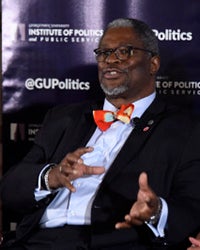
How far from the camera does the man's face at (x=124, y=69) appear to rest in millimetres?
3096

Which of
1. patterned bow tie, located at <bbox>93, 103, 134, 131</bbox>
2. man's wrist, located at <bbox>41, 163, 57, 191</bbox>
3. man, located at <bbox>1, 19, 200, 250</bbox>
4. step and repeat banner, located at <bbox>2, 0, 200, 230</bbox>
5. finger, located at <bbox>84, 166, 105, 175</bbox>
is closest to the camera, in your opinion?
finger, located at <bbox>84, 166, 105, 175</bbox>

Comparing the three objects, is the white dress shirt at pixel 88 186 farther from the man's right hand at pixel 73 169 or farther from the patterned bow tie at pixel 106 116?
the man's right hand at pixel 73 169

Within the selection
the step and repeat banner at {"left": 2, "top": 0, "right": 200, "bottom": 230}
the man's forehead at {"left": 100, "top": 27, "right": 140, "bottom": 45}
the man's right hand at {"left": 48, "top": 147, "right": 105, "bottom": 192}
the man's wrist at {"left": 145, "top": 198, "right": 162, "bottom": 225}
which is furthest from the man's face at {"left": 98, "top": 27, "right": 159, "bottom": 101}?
the man's wrist at {"left": 145, "top": 198, "right": 162, "bottom": 225}

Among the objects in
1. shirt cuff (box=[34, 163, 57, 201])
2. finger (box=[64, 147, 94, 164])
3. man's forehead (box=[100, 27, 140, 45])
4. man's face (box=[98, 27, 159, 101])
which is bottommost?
shirt cuff (box=[34, 163, 57, 201])

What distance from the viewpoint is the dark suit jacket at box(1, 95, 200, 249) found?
9.07 feet

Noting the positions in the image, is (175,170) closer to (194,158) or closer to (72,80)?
(194,158)

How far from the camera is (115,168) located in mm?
2898

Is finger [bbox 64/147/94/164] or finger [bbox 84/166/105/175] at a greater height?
finger [bbox 64/147/94/164]

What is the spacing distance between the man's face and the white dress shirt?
0.23 ft

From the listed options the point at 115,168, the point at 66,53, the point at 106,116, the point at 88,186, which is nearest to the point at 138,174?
the point at 115,168

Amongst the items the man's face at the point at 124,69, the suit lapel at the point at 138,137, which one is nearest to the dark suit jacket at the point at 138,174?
the suit lapel at the point at 138,137

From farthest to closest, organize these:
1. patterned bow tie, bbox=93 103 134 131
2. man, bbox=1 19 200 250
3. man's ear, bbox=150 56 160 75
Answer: man's ear, bbox=150 56 160 75 < patterned bow tie, bbox=93 103 134 131 < man, bbox=1 19 200 250

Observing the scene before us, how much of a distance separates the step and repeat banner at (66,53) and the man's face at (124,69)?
1.46ft

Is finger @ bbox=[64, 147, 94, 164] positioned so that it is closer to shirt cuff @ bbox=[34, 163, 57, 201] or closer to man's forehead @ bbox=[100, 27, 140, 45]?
shirt cuff @ bbox=[34, 163, 57, 201]
